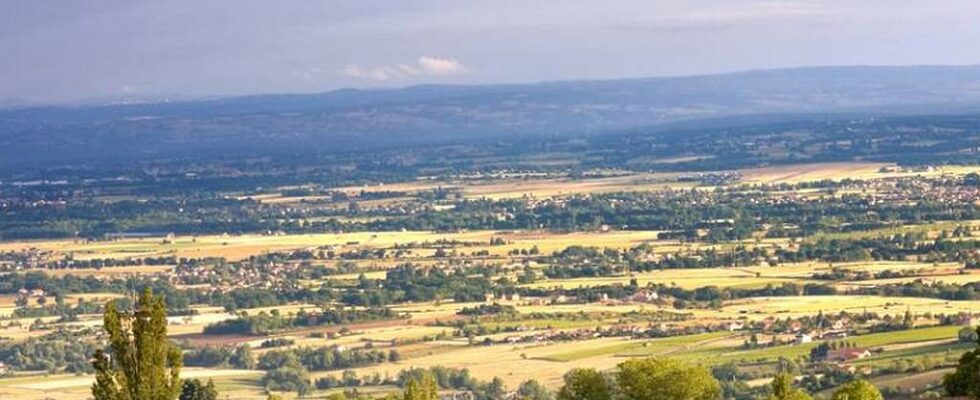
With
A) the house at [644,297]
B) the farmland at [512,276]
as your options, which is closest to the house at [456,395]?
the farmland at [512,276]

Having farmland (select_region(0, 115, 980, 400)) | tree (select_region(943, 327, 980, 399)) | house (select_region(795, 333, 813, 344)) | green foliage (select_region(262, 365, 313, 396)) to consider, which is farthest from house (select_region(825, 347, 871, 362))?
tree (select_region(943, 327, 980, 399))

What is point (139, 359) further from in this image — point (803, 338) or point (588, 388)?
point (803, 338)

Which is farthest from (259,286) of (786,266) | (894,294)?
(894,294)

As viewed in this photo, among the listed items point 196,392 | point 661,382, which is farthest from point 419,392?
point 196,392

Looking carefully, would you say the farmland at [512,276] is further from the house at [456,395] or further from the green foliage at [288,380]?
the house at [456,395]

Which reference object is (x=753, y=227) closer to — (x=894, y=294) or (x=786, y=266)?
(x=786, y=266)

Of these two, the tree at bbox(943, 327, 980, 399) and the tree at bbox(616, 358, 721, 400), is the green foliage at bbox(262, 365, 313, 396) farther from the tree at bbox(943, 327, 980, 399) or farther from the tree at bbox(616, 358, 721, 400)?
the tree at bbox(943, 327, 980, 399)
